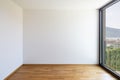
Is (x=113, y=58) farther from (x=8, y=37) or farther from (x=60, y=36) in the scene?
(x=8, y=37)

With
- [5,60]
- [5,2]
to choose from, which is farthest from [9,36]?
[5,2]

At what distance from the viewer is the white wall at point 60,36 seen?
5.22 meters

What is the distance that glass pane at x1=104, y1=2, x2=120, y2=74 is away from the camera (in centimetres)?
391

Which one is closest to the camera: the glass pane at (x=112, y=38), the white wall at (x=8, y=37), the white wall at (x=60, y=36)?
the white wall at (x=8, y=37)

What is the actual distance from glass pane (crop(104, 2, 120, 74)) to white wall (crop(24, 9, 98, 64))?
2.15ft

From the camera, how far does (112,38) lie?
14.0 feet

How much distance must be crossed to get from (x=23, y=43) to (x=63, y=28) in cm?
167

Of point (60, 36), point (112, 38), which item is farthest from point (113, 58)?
point (60, 36)

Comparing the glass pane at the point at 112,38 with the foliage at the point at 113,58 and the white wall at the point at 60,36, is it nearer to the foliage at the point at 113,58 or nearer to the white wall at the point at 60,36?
the foliage at the point at 113,58

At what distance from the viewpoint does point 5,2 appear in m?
3.52

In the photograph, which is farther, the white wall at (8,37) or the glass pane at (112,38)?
the glass pane at (112,38)

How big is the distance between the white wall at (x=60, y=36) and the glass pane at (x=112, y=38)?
0.66 meters

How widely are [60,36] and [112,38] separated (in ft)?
6.32

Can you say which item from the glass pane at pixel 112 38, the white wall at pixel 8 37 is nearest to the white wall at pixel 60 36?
the glass pane at pixel 112 38
